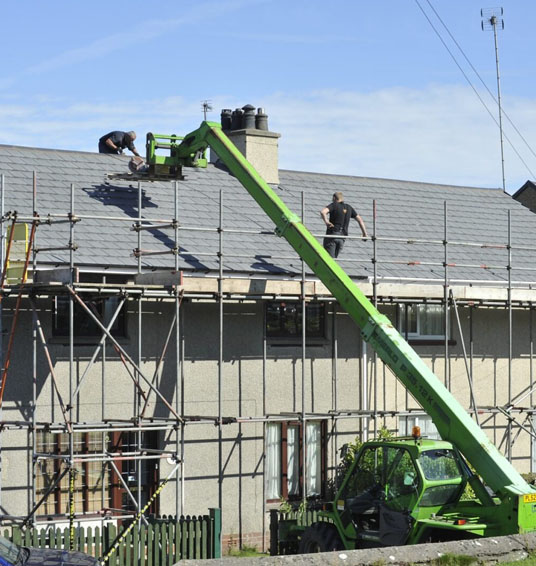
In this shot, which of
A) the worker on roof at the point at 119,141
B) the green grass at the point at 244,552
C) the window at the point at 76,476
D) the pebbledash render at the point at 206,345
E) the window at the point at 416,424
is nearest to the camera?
the pebbledash render at the point at 206,345

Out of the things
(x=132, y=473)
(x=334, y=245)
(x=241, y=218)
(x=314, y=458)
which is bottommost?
(x=132, y=473)

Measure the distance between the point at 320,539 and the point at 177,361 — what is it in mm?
4297

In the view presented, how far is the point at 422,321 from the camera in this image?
78.0 ft

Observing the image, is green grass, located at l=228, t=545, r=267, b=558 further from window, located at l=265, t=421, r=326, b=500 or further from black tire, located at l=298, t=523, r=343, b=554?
black tire, located at l=298, t=523, r=343, b=554

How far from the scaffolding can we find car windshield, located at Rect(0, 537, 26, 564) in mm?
3332

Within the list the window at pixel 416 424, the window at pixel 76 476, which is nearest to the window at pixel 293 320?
the window at pixel 416 424

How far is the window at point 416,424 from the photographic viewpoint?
23.5 meters

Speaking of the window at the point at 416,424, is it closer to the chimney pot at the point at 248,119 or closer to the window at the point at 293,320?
the window at the point at 293,320

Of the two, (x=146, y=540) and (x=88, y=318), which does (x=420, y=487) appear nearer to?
(x=146, y=540)

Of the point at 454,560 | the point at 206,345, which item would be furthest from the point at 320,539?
the point at 206,345

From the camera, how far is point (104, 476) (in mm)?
19875

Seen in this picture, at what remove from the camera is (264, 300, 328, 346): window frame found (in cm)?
2191

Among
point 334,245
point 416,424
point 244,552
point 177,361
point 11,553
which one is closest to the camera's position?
point 11,553

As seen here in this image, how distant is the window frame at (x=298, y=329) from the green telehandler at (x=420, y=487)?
12.5ft
